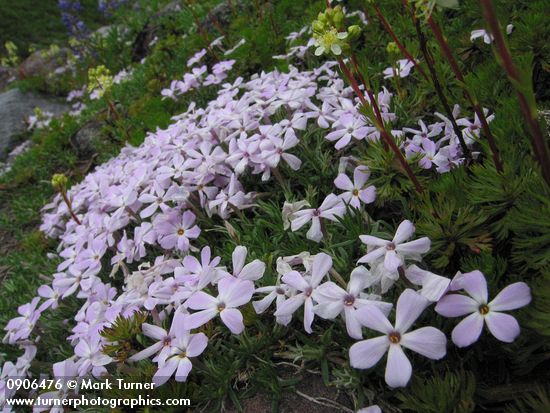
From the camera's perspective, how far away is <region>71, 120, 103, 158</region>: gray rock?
20.6 feet

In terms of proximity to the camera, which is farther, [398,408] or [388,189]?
[388,189]

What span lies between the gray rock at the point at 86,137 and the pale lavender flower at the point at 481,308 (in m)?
5.80

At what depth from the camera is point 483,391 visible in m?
1.53

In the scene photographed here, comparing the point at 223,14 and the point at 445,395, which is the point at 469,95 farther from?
the point at 223,14

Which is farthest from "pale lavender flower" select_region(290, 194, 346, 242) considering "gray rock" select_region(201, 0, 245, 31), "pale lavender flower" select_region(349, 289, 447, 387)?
"gray rock" select_region(201, 0, 245, 31)

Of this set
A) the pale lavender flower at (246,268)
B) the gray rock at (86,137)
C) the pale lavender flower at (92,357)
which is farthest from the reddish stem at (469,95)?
the gray rock at (86,137)

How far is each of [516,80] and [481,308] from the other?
2.42 feet

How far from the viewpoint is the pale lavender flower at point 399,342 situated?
1.37 meters

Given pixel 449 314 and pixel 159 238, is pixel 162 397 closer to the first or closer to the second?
pixel 159 238

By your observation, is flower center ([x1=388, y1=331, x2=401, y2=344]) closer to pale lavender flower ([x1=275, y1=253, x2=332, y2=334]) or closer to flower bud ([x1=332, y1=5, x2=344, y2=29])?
pale lavender flower ([x1=275, y1=253, x2=332, y2=334])

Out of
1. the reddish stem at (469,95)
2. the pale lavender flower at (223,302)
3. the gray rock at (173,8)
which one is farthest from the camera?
the gray rock at (173,8)

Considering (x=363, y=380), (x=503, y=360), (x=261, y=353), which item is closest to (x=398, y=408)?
(x=363, y=380)

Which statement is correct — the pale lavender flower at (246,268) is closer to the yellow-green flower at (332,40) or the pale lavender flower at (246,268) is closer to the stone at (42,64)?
the yellow-green flower at (332,40)

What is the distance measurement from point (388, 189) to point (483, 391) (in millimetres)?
992
